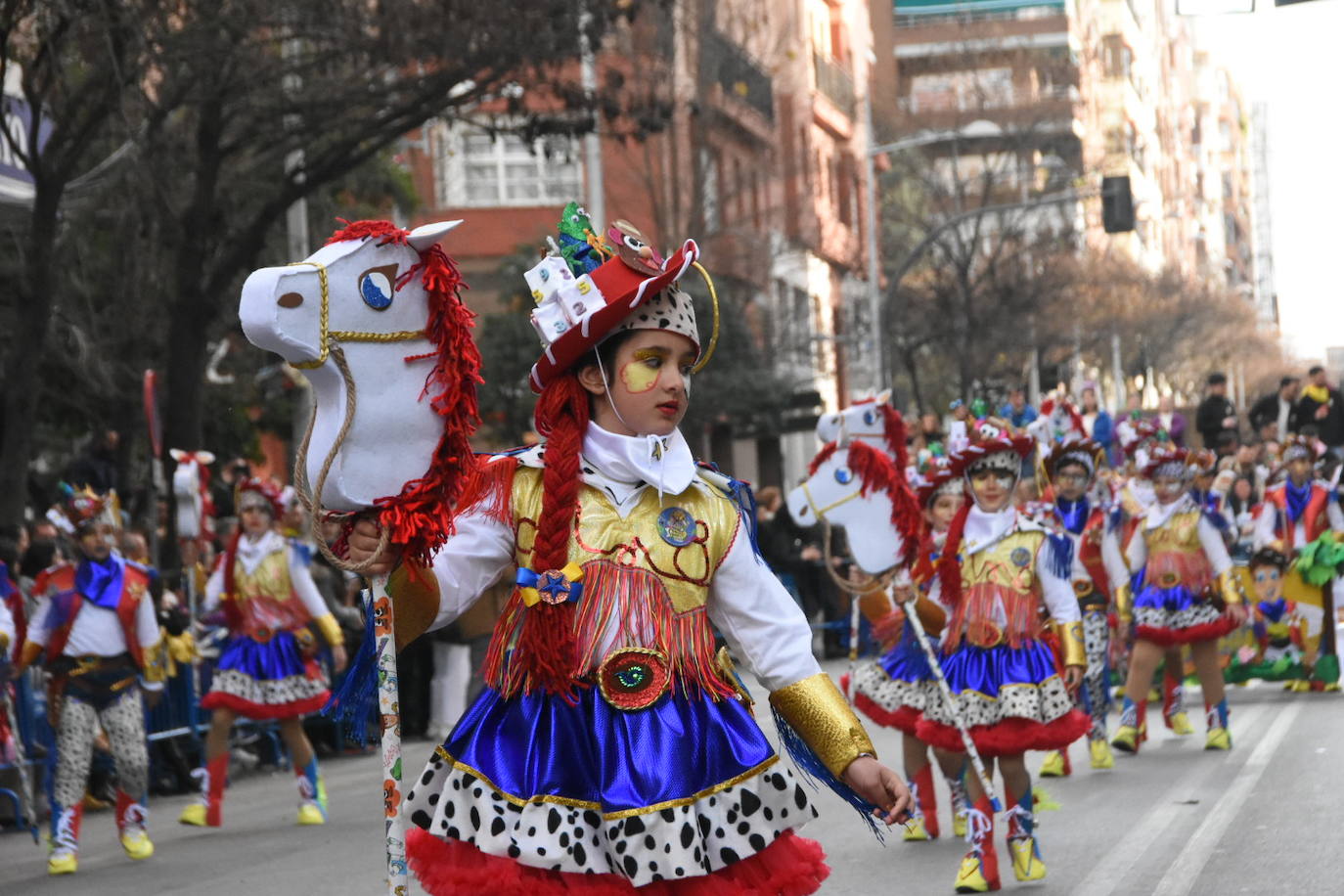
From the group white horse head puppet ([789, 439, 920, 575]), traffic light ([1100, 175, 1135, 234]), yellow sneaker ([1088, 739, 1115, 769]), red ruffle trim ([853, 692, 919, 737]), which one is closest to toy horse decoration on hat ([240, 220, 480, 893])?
white horse head puppet ([789, 439, 920, 575])

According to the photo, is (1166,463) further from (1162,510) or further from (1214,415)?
(1214,415)

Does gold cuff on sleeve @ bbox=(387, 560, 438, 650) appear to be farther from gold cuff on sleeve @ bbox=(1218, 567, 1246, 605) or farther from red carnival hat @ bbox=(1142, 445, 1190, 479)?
red carnival hat @ bbox=(1142, 445, 1190, 479)

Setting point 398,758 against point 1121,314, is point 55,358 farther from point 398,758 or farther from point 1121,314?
point 1121,314

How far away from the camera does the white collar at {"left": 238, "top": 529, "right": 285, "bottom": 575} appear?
12.0 m

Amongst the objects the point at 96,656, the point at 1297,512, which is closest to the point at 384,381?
the point at 96,656

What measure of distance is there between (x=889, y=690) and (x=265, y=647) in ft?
12.4

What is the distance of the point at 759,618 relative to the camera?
4.88m

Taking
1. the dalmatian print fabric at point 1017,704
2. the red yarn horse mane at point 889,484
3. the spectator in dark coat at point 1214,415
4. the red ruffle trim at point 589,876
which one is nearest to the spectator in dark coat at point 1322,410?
the spectator in dark coat at point 1214,415

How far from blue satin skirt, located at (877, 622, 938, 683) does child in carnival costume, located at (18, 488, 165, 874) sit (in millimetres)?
3771

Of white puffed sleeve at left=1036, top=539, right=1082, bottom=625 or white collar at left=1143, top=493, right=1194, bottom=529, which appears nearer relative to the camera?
white puffed sleeve at left=1036, top=539, right=1082, bottom=625

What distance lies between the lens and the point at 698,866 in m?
4.47

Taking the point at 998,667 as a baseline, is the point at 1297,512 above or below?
above

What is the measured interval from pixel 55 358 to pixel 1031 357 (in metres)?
32.8

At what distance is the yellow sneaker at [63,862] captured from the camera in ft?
33.7
